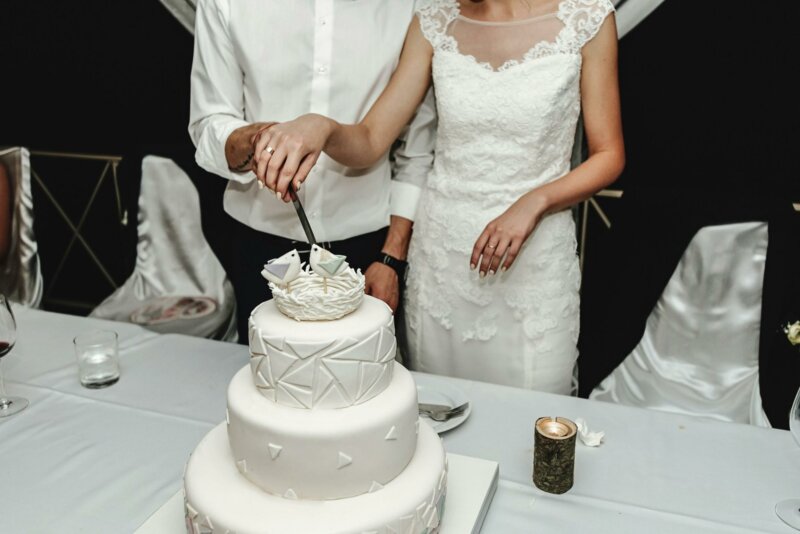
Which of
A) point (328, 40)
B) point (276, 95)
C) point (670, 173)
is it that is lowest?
point (670, 173)

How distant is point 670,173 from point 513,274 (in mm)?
1058

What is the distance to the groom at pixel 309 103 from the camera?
1772mm

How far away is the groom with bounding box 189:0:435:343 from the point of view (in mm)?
1772

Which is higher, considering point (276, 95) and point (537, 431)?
point (276, 95)

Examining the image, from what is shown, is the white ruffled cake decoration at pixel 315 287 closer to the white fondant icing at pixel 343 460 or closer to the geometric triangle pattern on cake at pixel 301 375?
the geometric triangle pattern on cake at pixel 301 375

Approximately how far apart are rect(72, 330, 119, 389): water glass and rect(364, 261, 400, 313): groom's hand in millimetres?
677

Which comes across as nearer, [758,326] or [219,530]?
[219,530]

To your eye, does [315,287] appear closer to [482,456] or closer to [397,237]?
[482,456]

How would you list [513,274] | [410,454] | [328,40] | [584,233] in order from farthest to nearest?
[584,233] < [513,274] < [328,40] < [410,454]

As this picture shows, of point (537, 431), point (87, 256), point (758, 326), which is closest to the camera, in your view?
point (537, 431)

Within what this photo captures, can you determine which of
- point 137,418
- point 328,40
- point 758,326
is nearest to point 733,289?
point 758,326

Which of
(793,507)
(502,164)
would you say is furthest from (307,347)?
(502,164)

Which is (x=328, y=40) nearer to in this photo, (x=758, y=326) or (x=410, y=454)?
(x=410, y=454)

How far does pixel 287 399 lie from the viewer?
0.98 m
